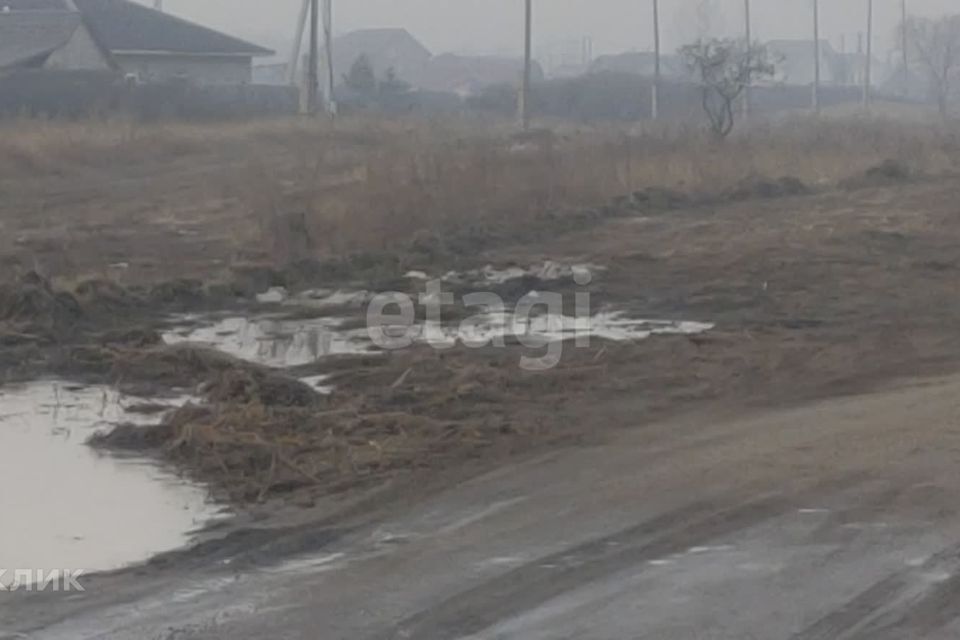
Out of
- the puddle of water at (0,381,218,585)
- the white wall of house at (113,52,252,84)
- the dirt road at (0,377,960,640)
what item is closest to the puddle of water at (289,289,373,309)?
the puddle of water at (0,381,218,585)

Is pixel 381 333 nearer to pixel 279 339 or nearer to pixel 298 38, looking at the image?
pixel 279 339

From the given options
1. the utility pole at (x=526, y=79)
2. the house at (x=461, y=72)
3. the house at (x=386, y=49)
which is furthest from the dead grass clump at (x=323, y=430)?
the house at (x=386, y=49)

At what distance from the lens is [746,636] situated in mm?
7637

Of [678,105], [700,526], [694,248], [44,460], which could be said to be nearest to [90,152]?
[694,248]

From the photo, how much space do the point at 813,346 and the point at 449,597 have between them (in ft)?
28.0

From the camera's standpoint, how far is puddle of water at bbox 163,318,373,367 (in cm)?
1623

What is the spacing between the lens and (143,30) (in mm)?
69938

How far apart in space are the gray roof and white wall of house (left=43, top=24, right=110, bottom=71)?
0.20 meters

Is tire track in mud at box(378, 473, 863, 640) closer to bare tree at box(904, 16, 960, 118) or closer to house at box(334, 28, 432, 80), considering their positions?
bare tree at box(904, 16, 960, 118)

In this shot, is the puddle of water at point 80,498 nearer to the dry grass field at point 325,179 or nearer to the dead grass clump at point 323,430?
the dead grass clump at point 323,430

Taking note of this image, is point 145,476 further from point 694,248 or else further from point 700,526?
point 694,248

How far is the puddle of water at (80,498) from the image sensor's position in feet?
31.4

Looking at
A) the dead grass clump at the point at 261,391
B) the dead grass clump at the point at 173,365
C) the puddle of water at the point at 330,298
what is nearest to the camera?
the dead grass clump at the point at 261,391

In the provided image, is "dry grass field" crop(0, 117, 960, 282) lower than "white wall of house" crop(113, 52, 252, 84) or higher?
lower
